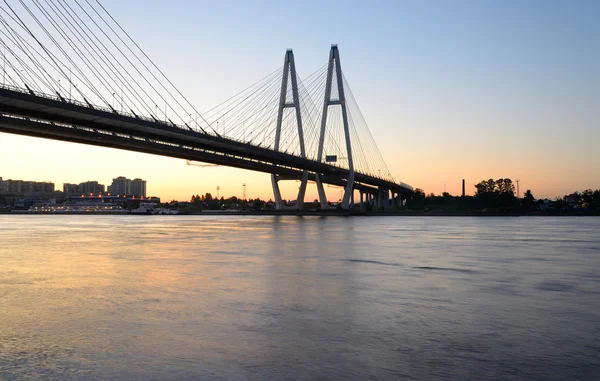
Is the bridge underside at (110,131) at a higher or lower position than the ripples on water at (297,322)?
higher

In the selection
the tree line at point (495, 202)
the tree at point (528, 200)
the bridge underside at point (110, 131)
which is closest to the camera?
the bridge underside at point (110, 131)

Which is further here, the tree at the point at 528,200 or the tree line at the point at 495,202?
the tree at the point at 528,200

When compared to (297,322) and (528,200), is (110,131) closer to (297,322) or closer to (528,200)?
(297,322)

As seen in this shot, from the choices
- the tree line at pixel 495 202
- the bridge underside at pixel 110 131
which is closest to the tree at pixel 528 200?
the tree line at pixel 495 202

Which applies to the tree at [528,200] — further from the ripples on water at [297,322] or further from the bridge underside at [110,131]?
the ripples on water at [297,322]

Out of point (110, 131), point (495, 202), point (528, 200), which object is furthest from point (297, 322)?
point (528, 200)

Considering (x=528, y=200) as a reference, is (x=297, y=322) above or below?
below

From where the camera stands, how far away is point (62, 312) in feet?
33.2

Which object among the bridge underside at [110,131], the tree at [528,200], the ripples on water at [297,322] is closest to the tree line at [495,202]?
the tree at [528,200]

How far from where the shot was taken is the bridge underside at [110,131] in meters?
37.3

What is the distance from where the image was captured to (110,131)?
4719cm

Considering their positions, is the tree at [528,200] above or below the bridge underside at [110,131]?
below

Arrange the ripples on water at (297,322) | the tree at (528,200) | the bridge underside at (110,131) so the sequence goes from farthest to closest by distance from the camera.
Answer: the tree at (528,200), the bridge underside at (110,131), the ripples on water at (297,322)

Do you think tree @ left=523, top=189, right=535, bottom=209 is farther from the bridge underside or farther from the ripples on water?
the ripples on water
